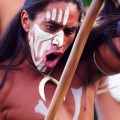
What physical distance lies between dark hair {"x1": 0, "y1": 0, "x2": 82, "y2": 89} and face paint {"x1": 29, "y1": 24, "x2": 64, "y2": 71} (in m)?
0.02

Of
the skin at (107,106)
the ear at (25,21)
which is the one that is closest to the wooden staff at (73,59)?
the ear at (25,21)

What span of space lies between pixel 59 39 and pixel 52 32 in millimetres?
40

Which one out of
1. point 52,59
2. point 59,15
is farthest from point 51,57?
point 59,15

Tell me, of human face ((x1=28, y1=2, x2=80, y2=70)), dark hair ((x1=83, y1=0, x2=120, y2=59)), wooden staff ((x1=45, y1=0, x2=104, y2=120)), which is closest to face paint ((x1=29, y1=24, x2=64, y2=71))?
human face ((x1=28, y1=2, x2=80, y2=70))

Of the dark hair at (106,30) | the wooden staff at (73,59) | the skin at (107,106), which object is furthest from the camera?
the skin at (107,106)

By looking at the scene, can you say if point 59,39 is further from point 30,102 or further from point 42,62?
point 30,102

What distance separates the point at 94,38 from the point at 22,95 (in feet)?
0.82

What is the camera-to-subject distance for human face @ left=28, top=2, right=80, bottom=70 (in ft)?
4.44

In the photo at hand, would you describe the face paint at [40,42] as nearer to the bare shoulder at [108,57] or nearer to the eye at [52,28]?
the eye at [52,28]

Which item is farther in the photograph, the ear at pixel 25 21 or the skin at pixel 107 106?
the skin at pixel 107 106

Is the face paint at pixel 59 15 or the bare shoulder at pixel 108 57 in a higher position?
the face paint at pixel 59 15

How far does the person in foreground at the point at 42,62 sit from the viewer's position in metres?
1.34

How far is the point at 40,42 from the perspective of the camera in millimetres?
1393

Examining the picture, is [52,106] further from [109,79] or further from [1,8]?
[1,8]
